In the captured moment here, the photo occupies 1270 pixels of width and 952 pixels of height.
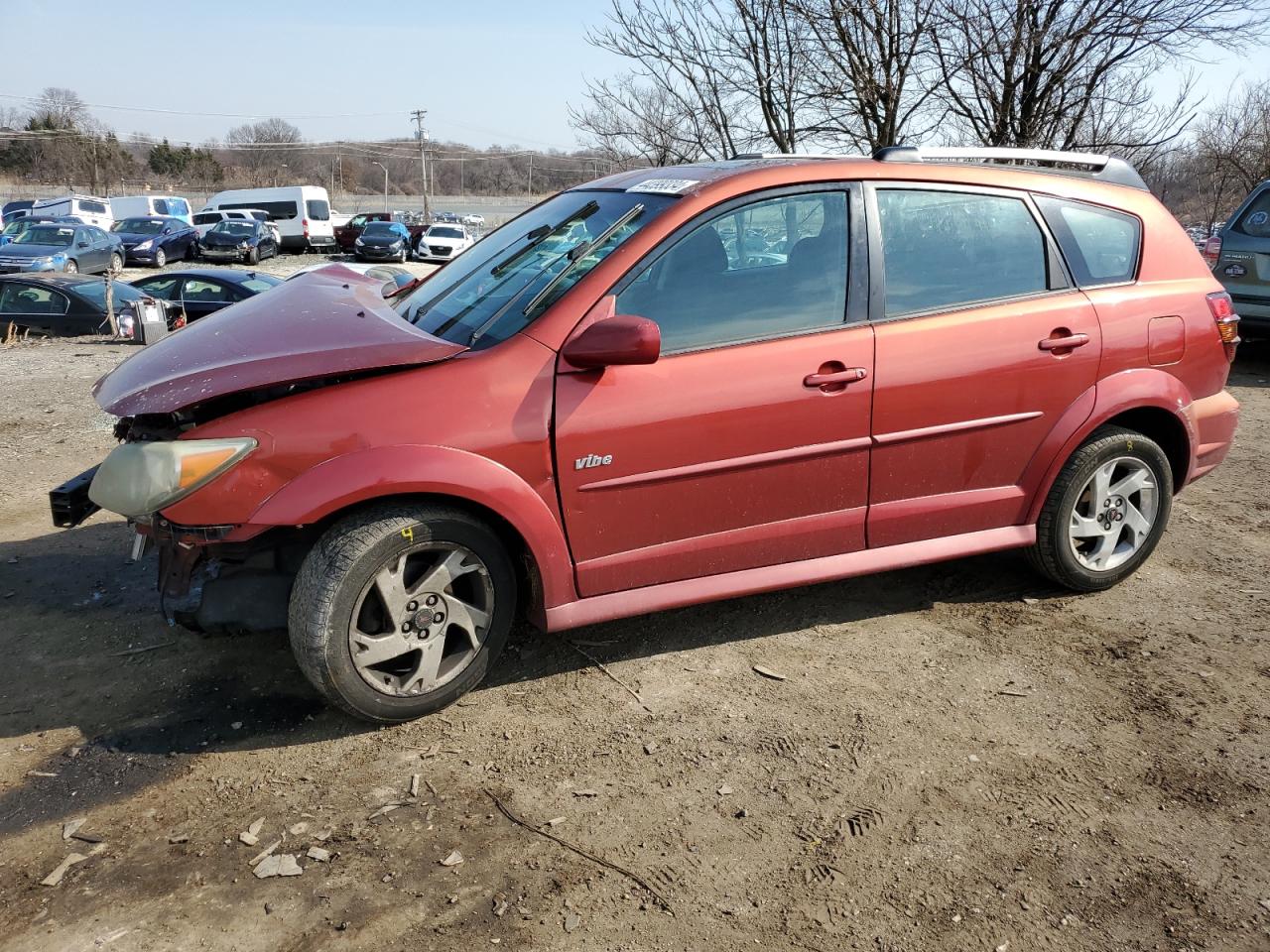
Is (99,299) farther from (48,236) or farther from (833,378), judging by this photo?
(48,236)

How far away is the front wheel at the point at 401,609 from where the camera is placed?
294 centimetres

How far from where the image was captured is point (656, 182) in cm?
366

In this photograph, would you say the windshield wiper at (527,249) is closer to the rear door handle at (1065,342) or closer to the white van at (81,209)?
the rear door handle at (1065,342)

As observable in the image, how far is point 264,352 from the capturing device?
3039 millimetres

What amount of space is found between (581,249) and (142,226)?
31.2m

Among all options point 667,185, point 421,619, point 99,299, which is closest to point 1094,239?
point 667,185

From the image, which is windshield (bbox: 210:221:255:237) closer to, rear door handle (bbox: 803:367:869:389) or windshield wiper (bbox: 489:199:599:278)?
windshield wiper (bbox: 489:199:599:278)

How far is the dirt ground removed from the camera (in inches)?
92.6

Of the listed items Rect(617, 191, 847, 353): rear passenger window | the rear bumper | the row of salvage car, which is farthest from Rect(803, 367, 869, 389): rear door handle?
the row of salvage car

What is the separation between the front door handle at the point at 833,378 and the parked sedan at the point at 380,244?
31087 mm

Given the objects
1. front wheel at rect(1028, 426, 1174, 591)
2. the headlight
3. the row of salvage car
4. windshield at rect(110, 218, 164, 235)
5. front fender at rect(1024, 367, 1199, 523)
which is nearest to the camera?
the headlight

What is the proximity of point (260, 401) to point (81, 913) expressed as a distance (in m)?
1.49

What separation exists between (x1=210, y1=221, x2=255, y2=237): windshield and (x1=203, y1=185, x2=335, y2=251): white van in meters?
6.50

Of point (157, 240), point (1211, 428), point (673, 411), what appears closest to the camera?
point (673, 411)
